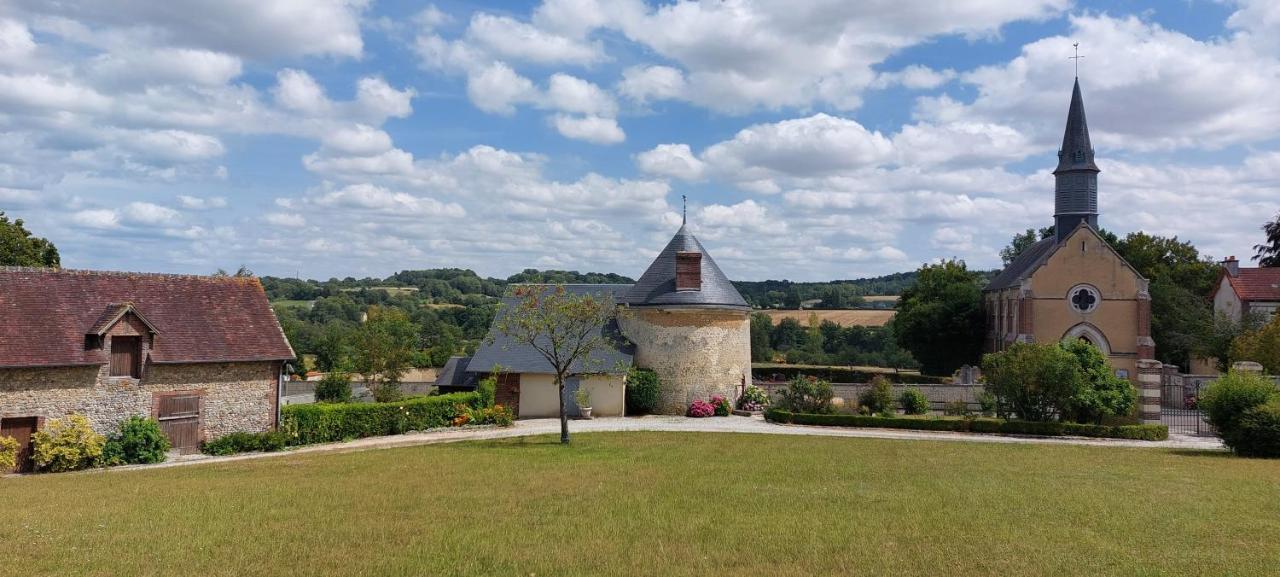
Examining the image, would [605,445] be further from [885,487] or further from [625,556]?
[625,556]

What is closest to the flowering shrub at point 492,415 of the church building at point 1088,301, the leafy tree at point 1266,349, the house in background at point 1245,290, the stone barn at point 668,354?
the stone barn at point 668,354

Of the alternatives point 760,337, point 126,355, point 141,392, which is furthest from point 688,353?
point 760,337

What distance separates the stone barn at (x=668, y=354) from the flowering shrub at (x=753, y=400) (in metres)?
0.51

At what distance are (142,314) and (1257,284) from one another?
5709 cm

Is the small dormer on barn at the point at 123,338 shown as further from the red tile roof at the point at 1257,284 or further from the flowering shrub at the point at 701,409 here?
the red tile roof at the point at 1257,284

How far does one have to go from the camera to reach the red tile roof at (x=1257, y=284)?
156 ft

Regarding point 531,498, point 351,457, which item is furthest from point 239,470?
point 531,498

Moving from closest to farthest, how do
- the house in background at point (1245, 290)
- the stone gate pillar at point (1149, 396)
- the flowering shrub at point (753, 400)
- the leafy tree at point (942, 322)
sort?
the stone gate pillar at point (1149, 396), the flowering shrub at point (753, 400), the house in background at point (1245, 290), the leafy tree at point (942, 322)

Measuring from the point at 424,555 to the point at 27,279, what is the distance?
2230 cm

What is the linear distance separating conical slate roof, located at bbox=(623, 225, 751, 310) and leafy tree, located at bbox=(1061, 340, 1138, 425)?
537 inches

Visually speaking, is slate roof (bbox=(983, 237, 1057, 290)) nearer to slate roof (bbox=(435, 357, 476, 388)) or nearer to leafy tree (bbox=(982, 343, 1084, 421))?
leafy tree (bbox=(982, 343, 1084, 421))

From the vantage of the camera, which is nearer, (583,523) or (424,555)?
(424,555)

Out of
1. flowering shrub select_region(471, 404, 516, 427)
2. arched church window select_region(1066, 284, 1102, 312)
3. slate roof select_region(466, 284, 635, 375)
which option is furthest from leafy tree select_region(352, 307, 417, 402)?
arched church window select_region(1066, 284, 1102, 312)

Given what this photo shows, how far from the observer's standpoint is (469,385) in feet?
123
